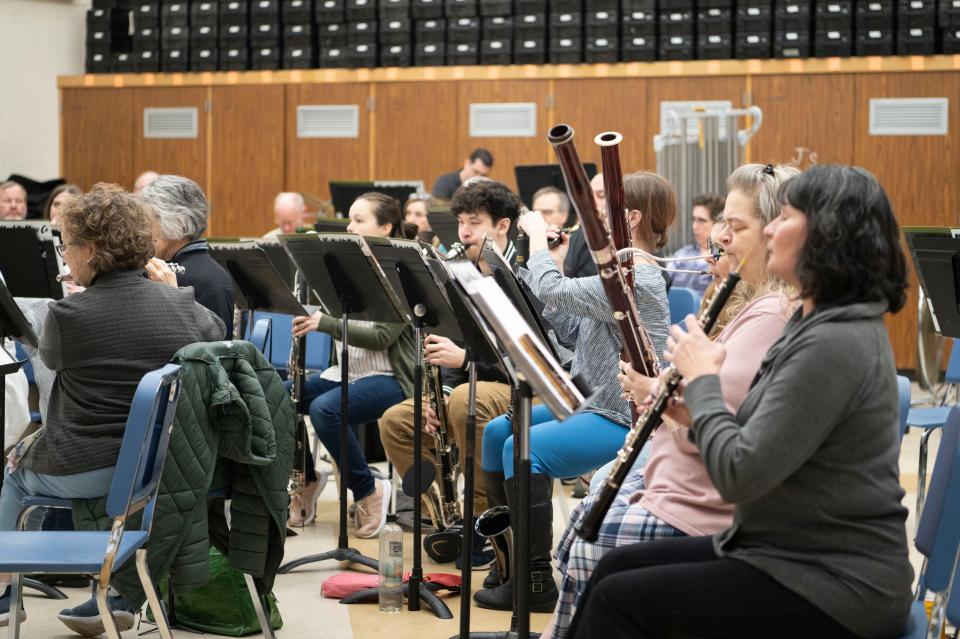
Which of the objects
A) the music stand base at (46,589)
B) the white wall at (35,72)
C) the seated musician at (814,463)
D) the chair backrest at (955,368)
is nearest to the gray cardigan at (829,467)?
the seated musician at (814,463)

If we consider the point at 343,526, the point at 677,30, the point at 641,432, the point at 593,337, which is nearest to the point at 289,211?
the point at 677,30

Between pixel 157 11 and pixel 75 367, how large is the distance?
7887 millimetres

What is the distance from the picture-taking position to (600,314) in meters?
3.39

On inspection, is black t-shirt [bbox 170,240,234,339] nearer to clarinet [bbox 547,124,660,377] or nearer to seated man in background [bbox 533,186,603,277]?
clarinet [bbox 547,124,660,377]

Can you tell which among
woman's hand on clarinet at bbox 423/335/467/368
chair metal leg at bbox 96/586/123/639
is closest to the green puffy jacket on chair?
chair metal leg at bbox 96/586/123/639

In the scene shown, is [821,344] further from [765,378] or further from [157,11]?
[157,11]

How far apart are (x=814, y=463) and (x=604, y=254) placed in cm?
83

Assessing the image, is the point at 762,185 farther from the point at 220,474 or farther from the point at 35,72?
the point at 35,72

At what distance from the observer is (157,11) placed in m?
10.2

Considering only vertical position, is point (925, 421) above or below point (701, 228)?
below

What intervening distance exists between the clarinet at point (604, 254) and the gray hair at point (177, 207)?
6.08 ft

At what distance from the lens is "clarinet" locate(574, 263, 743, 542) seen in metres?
2.17

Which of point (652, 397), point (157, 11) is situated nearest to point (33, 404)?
point (652, 397)

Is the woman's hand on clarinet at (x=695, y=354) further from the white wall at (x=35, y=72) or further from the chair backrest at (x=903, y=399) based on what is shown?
the white wall at (x=35, y=72)
